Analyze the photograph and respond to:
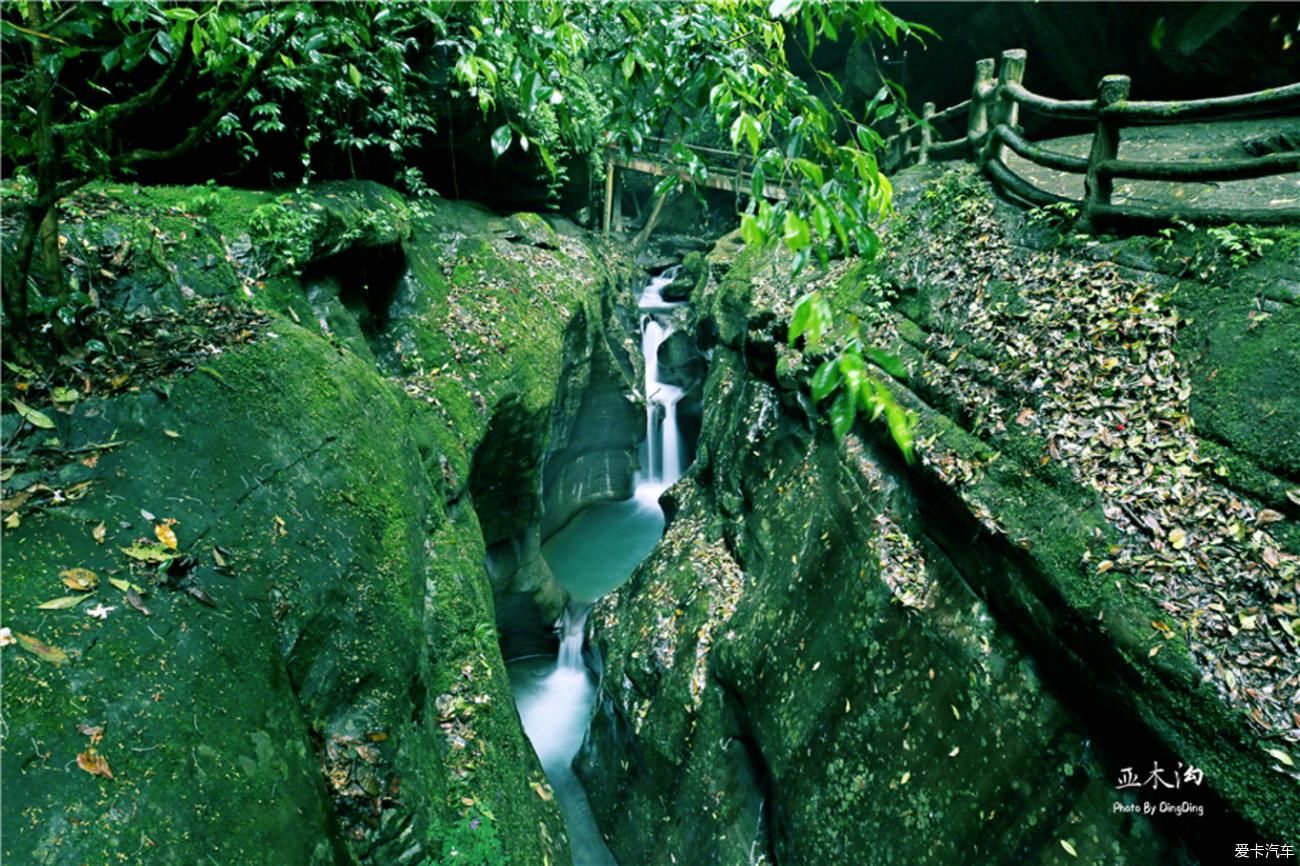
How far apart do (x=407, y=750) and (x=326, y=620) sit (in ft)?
3.50

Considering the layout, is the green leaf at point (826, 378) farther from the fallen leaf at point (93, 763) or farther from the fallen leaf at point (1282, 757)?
the fallen leaf at point (1282, 757)

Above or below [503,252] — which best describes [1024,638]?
below

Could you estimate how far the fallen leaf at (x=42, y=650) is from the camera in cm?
284

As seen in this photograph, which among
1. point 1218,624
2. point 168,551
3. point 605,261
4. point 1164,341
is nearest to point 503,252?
point 605,261

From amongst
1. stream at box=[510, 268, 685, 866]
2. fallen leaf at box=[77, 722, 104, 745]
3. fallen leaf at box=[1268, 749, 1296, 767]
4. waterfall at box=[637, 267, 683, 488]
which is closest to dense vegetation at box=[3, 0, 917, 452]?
fallen leaf at box=[77, 722, 104, 745]

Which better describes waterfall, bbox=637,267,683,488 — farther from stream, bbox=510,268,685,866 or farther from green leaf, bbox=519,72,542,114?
green leaf, bbox=519,72,542,114

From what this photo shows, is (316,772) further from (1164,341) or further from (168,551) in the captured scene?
(1164,341)

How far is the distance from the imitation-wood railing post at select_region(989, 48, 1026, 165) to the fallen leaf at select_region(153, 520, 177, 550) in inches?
357

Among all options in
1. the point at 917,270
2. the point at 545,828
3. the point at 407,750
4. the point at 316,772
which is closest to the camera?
the point at 316,772

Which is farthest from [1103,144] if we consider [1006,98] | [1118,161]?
[1006,98]

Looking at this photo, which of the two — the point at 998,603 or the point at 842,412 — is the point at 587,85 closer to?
the point at 842,412

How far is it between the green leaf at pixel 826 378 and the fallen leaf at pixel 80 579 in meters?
3.67

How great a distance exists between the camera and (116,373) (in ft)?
13.3

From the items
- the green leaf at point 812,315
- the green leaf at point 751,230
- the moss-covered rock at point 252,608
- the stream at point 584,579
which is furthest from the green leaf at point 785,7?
the stream at point 584,579
